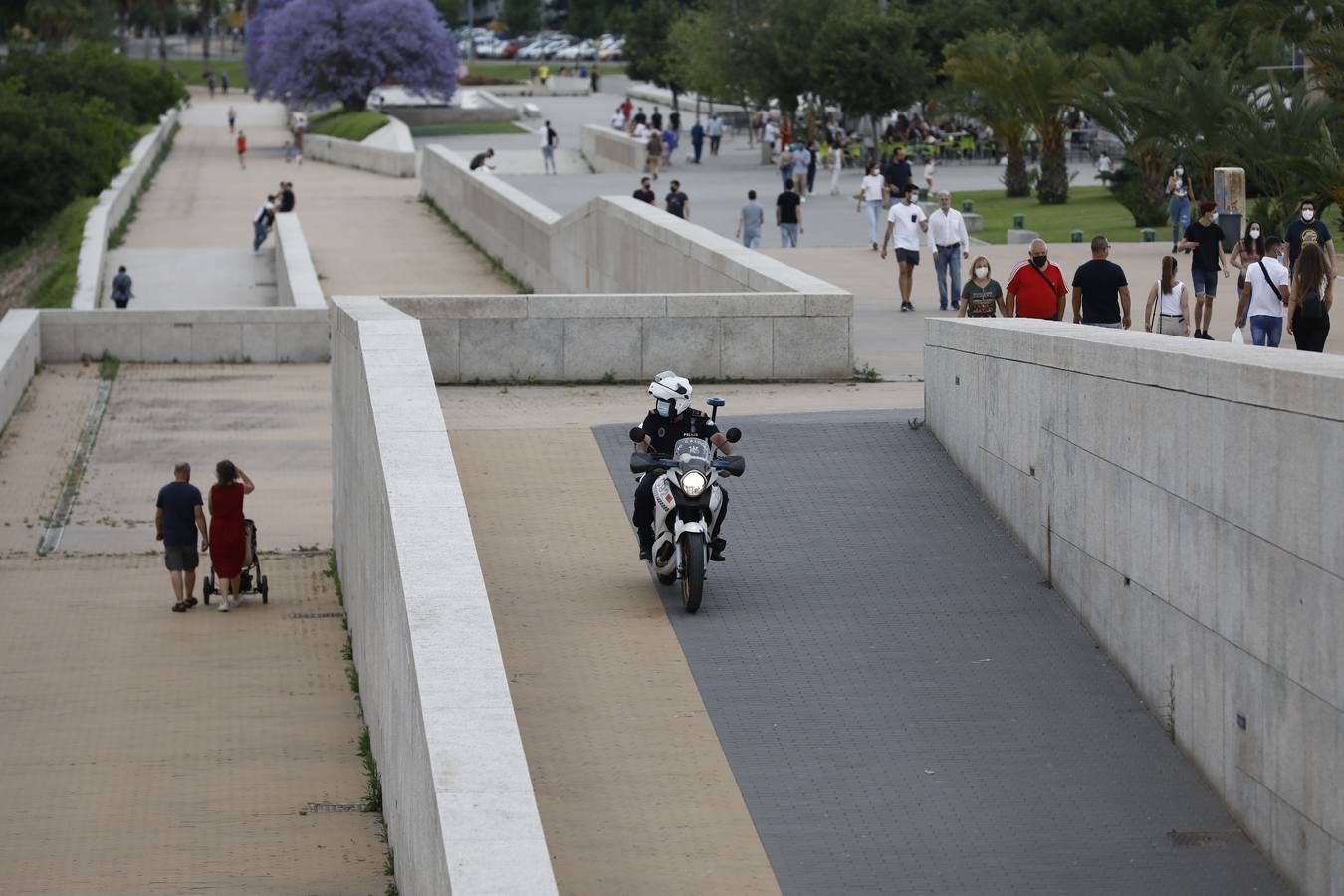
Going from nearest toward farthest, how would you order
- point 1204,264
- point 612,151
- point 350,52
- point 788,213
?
1. point 1204,264
2. point 788,213
3. point 612,151
4. point 350,52

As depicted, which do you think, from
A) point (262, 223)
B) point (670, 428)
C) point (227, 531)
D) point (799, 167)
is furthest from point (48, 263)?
point (670, 428)

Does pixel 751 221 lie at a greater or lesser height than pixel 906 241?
greater

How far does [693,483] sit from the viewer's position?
36.0ft

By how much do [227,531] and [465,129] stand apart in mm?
64307

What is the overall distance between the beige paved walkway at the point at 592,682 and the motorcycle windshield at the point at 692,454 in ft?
2.85

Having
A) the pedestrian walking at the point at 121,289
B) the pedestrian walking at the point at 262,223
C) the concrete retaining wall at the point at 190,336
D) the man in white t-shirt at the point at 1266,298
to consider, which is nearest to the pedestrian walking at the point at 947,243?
the man in white t-shirt at the point at 1266,298

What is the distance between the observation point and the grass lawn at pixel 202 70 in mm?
119438

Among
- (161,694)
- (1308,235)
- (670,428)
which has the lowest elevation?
(161,694)

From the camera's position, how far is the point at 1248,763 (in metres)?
8.34

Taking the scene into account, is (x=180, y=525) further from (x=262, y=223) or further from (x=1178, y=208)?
(x=262, y=223)

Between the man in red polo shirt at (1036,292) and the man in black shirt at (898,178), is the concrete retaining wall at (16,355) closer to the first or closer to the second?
the man in red polo shirt at (1036,292)

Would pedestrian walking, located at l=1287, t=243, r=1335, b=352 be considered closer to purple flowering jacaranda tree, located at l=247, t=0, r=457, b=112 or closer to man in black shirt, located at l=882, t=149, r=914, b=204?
man in black shirt, located at l=882, t=149, r=914, b=204

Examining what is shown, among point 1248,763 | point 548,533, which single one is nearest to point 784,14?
point 548,533

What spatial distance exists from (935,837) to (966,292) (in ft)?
33.1
